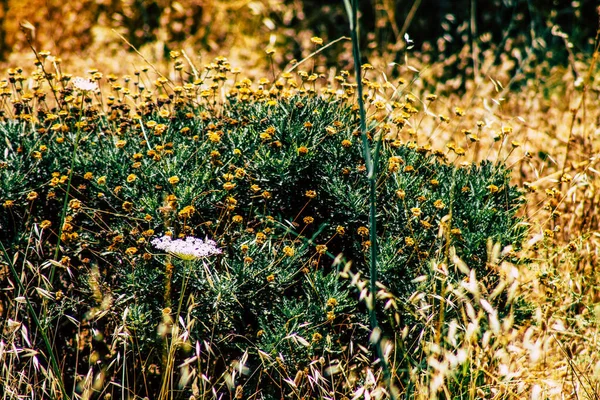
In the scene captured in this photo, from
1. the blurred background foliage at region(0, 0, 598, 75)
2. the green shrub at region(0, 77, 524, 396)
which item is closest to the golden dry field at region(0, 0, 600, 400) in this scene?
the green shrub at region(0, 77, 524, 396)

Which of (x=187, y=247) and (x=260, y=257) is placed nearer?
(x=187, y=247)

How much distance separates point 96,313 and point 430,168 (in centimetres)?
143

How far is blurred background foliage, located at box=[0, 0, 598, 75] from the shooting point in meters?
6.59

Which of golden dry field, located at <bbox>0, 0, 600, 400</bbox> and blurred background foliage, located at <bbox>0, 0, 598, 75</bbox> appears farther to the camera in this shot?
blurred background foliage, located at <bbox>0, 0, 598, 75</bbox>

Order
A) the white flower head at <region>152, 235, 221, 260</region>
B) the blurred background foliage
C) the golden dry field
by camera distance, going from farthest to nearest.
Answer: the blurred background foliage < the golden dry field < the white flower head at <region>152, 235, 221, 260</region>

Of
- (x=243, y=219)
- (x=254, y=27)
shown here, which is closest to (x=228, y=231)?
(x=243, y=219)

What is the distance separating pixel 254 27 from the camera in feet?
23.2

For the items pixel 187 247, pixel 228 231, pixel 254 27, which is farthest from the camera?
pixel 254 27

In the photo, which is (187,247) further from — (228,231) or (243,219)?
(243,219)

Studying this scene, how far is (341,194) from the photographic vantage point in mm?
2320

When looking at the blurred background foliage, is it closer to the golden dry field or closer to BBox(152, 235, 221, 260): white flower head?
the golden dry field

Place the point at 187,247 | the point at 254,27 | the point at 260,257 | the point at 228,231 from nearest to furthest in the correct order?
the point at 187,247 < the point at 260,257 < the point at 228,231 < the point at 254,27

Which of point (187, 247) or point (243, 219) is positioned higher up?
point (187, 247)

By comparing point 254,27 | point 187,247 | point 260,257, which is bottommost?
point 254,27
